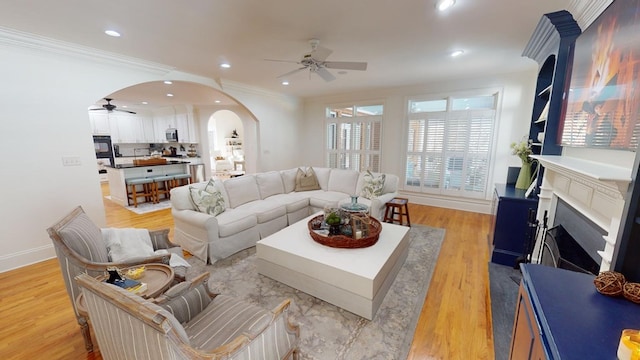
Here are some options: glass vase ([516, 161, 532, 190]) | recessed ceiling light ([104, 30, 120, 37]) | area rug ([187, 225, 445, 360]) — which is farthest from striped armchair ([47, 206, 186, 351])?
glass vase ([516, 161, 532, 190])

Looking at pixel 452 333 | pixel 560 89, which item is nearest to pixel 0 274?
pixel 452 333

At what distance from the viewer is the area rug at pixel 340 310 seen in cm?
173

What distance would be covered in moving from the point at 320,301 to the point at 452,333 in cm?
108

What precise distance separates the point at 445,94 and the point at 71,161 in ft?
20.2

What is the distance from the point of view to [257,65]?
3.76 metres

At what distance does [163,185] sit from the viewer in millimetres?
6012

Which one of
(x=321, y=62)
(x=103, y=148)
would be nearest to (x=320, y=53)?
(x=321, y=62)

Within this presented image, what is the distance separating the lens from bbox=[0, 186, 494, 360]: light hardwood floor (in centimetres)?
A: 172

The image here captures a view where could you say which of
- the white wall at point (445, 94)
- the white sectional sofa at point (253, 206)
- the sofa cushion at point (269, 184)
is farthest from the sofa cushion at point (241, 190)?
the white wall at point (445, 94)

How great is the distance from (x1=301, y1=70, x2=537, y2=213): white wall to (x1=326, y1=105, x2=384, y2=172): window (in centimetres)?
19

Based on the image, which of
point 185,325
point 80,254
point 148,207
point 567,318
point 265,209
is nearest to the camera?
point 567,318

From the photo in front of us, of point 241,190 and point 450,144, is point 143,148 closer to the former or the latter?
point 241,190

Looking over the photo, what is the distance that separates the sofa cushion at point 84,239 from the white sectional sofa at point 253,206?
3.44ft

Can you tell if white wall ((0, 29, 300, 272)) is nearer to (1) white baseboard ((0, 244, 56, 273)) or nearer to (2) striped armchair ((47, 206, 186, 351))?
(1) white baseboard ((0, 244, 56, 273))
